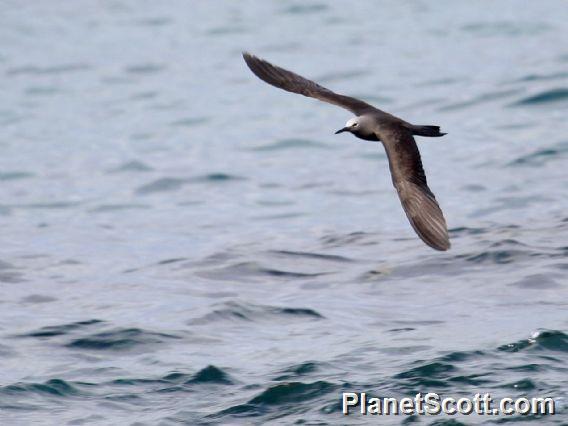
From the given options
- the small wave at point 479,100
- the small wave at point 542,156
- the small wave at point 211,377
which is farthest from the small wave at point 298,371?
the small wave at point 479,100

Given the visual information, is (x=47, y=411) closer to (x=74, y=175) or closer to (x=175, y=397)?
(x=175, y=397)

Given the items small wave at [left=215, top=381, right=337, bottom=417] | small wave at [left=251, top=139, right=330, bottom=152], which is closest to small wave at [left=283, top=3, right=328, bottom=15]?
small wave at [left=251, top=139, right=330, bottom=152]

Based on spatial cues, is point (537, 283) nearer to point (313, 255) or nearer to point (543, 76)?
point (313, 255)

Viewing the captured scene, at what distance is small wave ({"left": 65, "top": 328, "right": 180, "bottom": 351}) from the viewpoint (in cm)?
974

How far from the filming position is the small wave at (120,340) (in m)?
9.74

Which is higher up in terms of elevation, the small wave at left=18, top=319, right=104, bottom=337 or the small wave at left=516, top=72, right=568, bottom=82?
the small wave at left=516, top=72, right=568, bottom=82

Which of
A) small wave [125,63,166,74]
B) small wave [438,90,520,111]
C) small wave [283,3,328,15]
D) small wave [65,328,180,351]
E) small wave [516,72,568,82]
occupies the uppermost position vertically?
small wave [283,3,328,15]

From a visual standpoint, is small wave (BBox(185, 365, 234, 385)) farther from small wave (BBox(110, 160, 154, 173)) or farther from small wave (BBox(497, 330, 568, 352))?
small wave (BBox(110, 160, 154, 173))

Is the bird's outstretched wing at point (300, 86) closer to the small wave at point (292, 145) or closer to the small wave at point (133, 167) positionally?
the small wave at point (133, 167)

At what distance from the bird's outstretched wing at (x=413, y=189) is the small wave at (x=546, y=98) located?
758 cm

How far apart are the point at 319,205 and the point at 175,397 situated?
5242 millimetres

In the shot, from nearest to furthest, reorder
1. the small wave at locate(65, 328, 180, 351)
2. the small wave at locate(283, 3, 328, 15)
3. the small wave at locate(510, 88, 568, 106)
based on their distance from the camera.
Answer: the small wave at locate(65, 328, 180, 351), the small wave at locate(510, 88, 568, 106), the small wave at locate(283, 3, 328, 15)

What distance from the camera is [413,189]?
28.1 feet

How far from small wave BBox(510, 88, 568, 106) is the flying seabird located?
679cm
